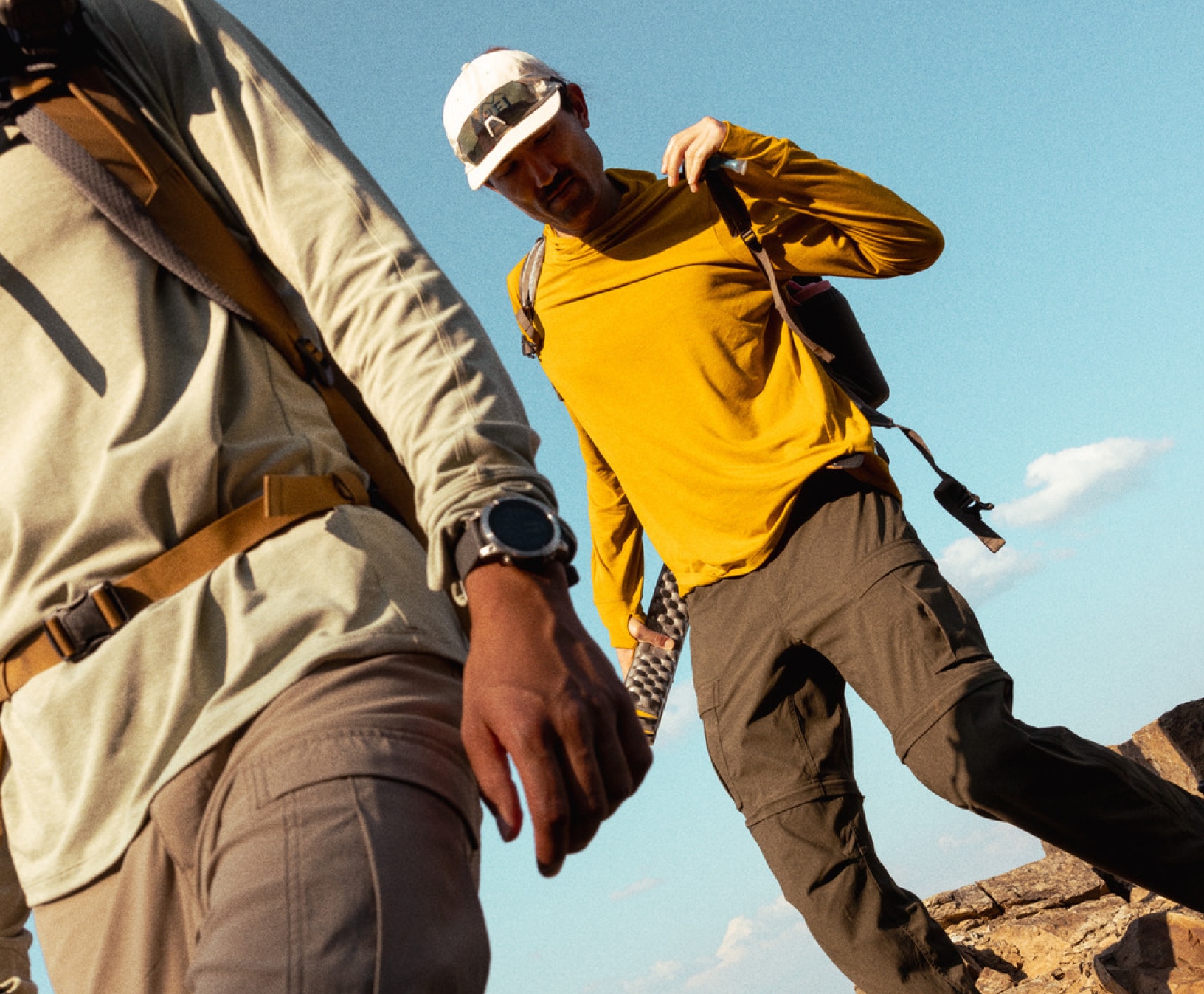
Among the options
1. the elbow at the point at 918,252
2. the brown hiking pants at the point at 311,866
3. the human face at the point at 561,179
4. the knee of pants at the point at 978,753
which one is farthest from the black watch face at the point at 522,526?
the human face at the point at 561,179

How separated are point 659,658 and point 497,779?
300cm

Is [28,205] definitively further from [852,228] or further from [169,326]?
[852,228]

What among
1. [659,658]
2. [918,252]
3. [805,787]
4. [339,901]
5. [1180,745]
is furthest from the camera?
[1180,745]

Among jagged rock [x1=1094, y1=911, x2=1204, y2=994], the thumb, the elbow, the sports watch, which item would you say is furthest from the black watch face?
jagged rock [x1=1094, y1=911, x2=1204, y2=994]

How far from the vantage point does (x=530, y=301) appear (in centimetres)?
404

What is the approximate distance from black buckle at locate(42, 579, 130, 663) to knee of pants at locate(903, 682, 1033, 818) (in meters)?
2.18

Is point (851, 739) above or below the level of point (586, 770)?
below

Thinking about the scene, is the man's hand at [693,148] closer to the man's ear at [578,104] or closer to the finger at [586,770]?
the man's ear at [578,104]

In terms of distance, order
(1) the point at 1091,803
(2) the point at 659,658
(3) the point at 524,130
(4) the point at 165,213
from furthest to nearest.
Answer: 1. (2) the point at 659,658
2. (3) the point at 524,130
3. (1) the point at 1091,803
4. (4) the point at 165,213

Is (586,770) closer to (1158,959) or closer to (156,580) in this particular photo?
(156,580)

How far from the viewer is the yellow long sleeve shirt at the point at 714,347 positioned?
351 centimetres

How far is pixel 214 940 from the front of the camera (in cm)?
115

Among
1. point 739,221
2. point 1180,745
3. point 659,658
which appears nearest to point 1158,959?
point 1180,745

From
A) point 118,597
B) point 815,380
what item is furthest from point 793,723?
point 118,597
